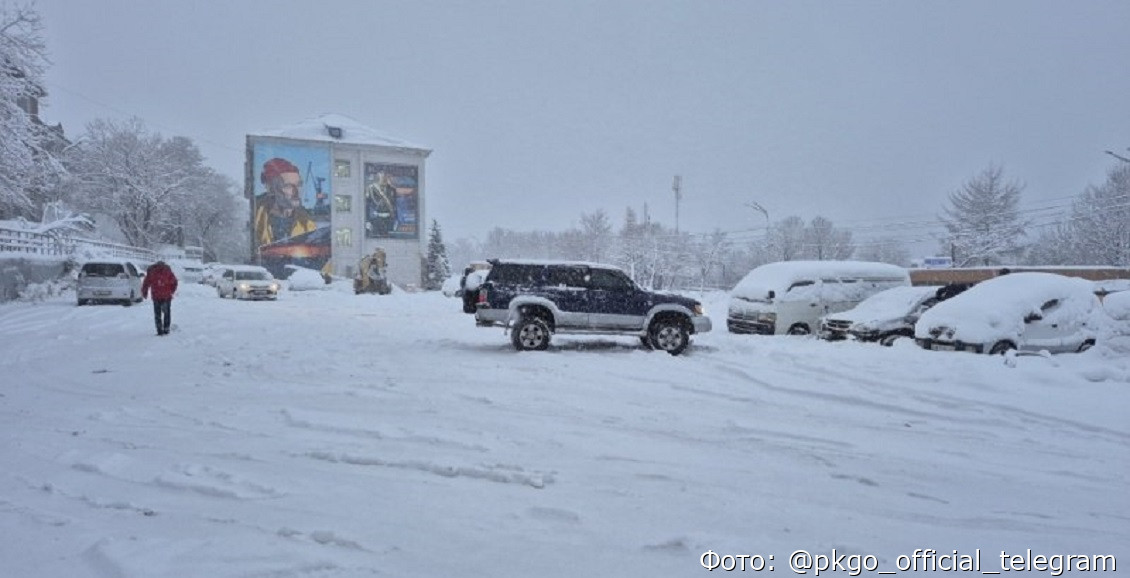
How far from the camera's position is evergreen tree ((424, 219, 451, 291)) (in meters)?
62.6

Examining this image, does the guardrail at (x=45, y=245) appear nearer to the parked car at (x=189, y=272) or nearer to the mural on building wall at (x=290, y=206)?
the parked car at (x=189, y=272)

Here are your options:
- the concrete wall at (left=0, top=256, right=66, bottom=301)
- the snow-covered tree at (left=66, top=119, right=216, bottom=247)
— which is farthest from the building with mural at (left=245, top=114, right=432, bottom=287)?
the concrete wall at (left=0, top=256, right=66, bottom=301)

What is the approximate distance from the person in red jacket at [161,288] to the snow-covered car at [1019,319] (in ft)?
51.9

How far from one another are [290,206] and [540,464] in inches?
2345

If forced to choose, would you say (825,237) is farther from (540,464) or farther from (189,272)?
(540,464)

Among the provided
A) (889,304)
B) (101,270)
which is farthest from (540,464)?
(101,270)

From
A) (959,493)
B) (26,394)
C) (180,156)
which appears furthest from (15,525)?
(180,156)

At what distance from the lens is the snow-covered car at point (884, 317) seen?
1320 cm

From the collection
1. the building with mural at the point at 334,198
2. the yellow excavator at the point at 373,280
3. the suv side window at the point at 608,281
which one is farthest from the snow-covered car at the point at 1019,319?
the building with mural at the point at 334,198

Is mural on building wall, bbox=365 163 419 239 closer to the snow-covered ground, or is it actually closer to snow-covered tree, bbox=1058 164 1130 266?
the snow-covered ground

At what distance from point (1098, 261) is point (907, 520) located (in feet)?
A: 194

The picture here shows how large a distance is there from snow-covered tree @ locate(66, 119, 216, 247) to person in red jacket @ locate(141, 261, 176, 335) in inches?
1978

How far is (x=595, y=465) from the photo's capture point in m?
4.97

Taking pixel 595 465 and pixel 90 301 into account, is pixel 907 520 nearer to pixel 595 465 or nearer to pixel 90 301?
pixel 595 465
